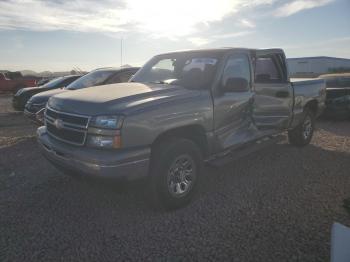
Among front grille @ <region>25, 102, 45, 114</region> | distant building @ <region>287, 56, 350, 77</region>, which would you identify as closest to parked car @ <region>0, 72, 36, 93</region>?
front grille @ <region>25, 102, 45, 114</region>

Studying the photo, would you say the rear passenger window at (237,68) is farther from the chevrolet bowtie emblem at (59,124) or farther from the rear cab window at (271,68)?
the chevrolet bowtie emblem at (59,124)

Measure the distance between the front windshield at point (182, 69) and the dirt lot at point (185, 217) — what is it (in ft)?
5.22

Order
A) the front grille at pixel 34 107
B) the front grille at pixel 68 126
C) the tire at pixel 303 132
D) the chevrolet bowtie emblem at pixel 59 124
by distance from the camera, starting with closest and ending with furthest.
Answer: the front grille at pixel 68 126 → the chevrolet bowtie emblem at pixel 59 124 → the tire at pixel 303 132 → the front grille at pixel 34 107

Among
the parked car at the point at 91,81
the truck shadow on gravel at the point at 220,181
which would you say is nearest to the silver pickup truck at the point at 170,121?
the truck shadow on gravel at the point at 220,181

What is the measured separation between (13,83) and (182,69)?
21.2 meters

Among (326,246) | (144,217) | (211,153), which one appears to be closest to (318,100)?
(211,153)

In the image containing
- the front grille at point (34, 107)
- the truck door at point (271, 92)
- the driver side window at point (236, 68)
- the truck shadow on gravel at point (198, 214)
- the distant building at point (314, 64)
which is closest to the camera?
the truck shadow on gravel at point (198, 214)

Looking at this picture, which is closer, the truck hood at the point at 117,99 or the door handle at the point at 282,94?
the truck hood at the point at 117,99

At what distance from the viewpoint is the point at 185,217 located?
3.91m

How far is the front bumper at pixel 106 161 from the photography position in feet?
10.9

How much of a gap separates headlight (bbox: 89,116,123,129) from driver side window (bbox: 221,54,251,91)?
5.72 ft

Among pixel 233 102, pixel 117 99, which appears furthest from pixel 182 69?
pixel 117 99

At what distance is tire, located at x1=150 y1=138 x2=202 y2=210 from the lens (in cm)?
370

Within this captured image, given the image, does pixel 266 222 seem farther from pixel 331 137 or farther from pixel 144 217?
pixel 331 137
